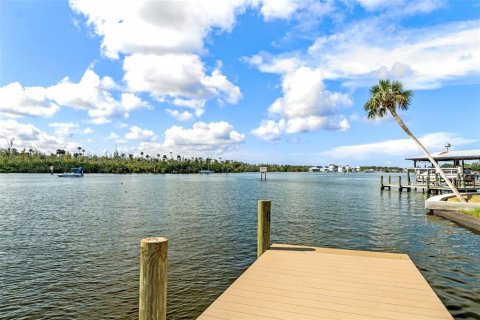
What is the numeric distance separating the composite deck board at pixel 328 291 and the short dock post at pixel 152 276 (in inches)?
36.5

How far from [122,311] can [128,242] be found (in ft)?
28.0

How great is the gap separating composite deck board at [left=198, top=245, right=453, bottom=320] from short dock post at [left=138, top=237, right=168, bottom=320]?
0.93m

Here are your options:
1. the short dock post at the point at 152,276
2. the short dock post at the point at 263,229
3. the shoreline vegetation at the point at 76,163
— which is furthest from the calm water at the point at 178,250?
the shoreline vegetation at the point at 76,163

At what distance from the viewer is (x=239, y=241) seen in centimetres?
1666

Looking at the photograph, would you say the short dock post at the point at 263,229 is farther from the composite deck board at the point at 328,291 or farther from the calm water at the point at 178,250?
the calm water at the point at 178,250

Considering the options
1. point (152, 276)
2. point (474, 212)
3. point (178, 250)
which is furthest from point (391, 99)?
point (152, 276)

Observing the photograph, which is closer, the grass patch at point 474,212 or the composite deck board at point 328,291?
the composite deck board at point 328,291

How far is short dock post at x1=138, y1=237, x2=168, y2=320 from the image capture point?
15.1 ft

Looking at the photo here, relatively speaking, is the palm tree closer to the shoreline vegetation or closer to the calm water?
the calm water

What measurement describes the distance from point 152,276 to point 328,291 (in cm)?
375

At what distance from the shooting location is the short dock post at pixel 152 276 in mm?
4602

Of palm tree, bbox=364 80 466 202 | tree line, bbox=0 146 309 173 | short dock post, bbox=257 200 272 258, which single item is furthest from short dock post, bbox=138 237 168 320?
tree line, bbox=0 146 309 173

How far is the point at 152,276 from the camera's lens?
462cm

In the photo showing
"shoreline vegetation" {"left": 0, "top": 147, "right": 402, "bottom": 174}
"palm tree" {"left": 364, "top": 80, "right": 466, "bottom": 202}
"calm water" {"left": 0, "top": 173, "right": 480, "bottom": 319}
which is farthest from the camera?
"shoreline vegetation" {"left": 0, "top": 147, "right": 402, "bottom": 174}
